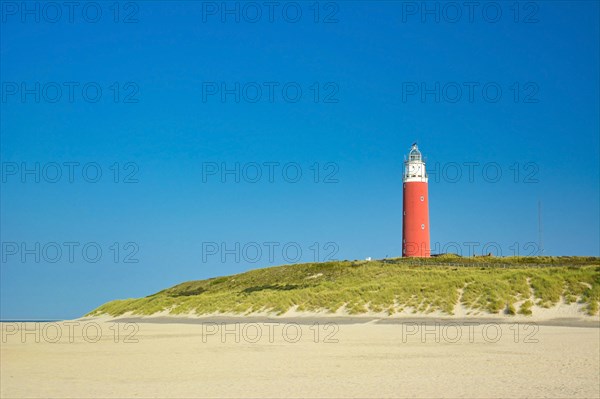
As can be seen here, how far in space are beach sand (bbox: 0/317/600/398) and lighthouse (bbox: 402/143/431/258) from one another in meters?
29.5

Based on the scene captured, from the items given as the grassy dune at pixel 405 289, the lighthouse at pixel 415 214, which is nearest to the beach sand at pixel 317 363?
the grassy dune at pixel 405 289

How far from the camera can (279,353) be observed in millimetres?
20859

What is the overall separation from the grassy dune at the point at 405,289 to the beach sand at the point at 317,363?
4545 millimetres

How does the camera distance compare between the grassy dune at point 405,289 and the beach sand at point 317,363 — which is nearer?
the beach sand at point 317,363

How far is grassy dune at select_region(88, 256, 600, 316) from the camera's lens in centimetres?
3481

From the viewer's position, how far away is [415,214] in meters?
60.4

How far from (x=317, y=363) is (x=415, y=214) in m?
43.4

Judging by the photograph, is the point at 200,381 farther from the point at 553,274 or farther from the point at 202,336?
the point at 553,274

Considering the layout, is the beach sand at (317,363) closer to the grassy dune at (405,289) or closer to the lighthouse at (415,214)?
the grassy dune at (405,289)

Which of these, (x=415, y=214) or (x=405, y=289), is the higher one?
(x=415, y=214)

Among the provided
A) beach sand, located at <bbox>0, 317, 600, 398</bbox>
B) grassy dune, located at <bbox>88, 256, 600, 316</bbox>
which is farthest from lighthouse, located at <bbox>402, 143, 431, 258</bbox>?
beach sand, located at <bbox>0, 317, 600, 398</bbox>

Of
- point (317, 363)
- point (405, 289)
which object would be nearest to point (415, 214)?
point (405, 289)

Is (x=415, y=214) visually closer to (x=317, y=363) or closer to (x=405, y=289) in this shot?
(x=405, y=289)

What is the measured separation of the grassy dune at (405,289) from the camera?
34.8 meters
